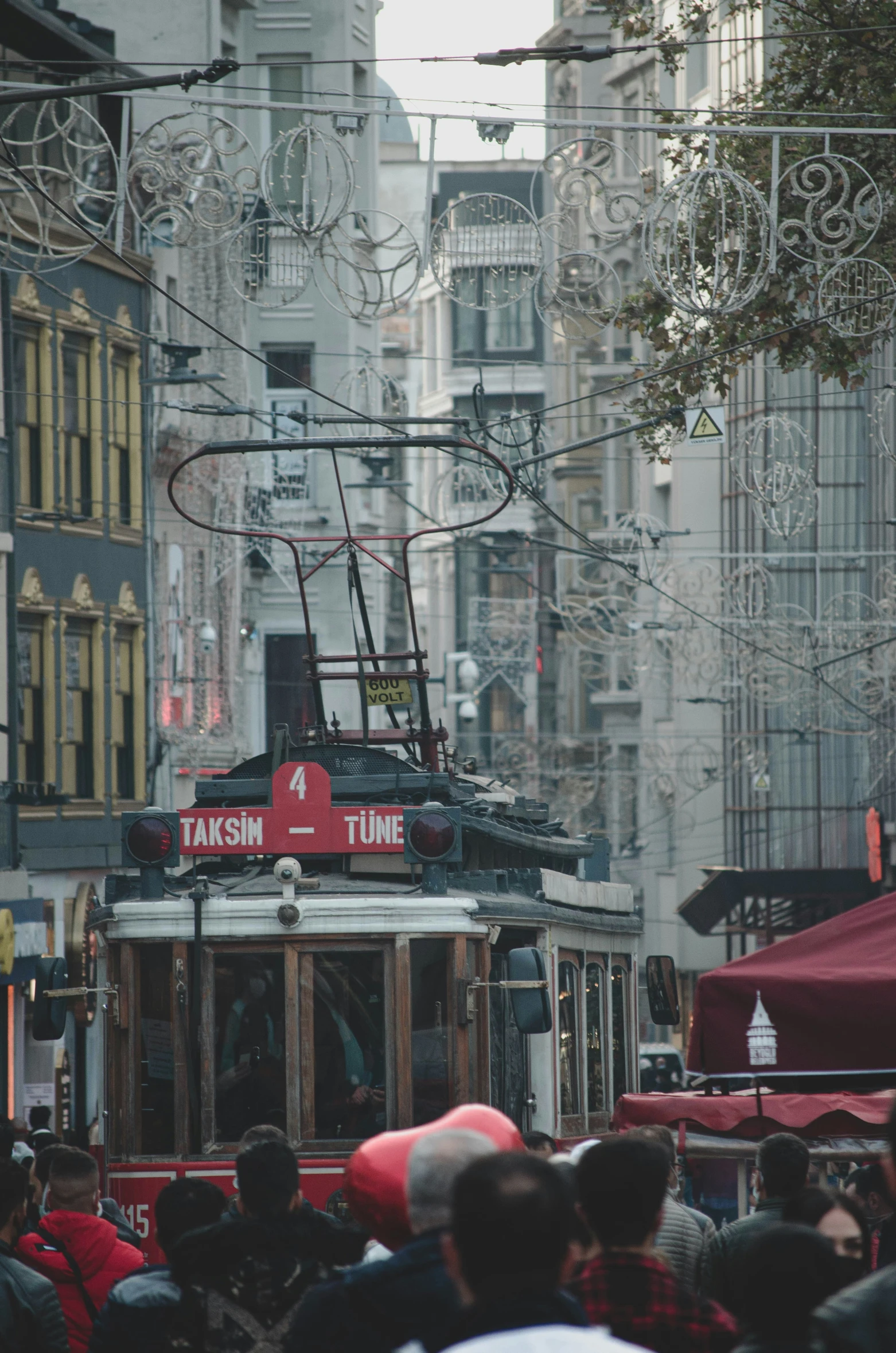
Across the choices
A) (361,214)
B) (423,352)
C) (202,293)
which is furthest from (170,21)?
(423,352)

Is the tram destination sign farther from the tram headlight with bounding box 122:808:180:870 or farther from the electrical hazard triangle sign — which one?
the electrical hazard triangle sign

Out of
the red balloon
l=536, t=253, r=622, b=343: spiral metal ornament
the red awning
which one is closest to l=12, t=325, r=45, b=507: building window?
l=536, t=253, r=622, b=343: spiral metal ornament

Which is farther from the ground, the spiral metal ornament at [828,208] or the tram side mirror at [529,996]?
the spiral metal ornament at [828,208]

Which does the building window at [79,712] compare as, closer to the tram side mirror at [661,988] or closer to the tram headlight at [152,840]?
the tram side mirror at [661,988]

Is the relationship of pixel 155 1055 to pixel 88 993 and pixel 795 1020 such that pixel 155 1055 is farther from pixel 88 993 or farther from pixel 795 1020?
pixel 795 1020

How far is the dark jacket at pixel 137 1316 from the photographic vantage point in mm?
5664

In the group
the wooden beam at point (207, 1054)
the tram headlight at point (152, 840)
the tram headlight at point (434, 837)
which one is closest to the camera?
the wooden beam at point (207, 1054)

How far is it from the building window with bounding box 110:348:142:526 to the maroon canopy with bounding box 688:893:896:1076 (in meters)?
21.2

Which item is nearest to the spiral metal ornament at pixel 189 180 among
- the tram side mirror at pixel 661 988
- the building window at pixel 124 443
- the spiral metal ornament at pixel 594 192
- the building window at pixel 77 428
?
the spiral metal ornament at pixel 594 192

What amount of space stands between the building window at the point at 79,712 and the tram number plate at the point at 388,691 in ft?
52.4

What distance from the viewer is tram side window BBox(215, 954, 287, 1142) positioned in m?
10.7

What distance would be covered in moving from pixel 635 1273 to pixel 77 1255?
3.00 meters

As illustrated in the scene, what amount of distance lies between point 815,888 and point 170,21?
1923cm

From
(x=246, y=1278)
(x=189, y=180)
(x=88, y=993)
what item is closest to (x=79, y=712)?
(x=189, y=180)
